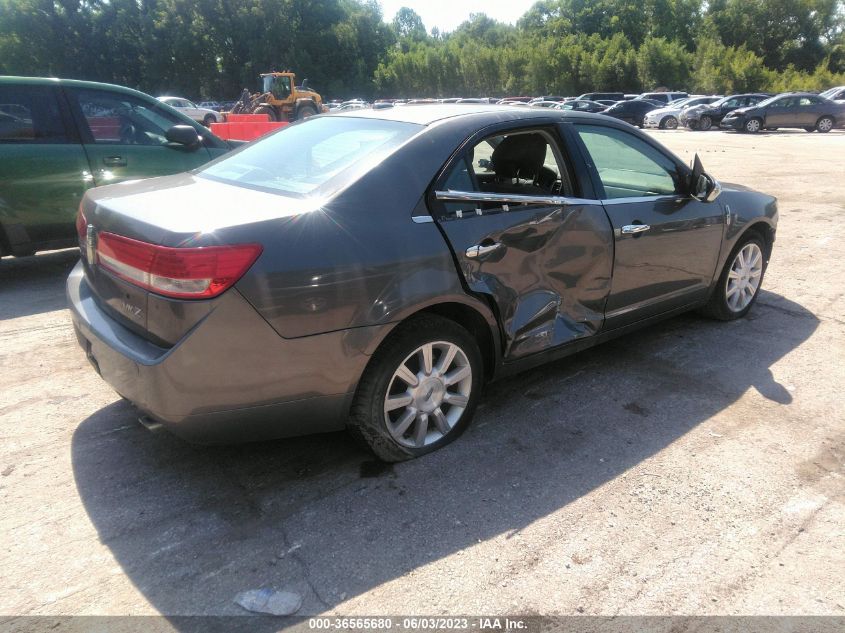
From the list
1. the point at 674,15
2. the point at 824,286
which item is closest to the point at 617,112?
the point at 824,286

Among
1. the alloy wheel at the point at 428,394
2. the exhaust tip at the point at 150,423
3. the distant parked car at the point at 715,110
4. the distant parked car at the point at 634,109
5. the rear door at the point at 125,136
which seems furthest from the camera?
the distant parked car at the point at 634,109

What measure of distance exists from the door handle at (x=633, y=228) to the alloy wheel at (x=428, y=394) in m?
1.31

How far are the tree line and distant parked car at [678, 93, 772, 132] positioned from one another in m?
25.2

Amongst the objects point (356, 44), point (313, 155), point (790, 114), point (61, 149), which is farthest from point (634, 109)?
point (356, 44)

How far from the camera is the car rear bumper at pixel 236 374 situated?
243 cm

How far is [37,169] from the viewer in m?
5.49

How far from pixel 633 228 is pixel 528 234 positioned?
2.81 ft

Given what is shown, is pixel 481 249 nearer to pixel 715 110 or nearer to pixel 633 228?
pixel 633 228

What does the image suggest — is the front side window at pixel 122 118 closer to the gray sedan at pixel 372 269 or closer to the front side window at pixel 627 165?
the gray sedan at pixel 372 269

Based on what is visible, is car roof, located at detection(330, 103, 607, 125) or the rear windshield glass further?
car roof, located at detection(330, 103, 607, 125)

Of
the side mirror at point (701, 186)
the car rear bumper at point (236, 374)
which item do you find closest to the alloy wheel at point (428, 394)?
the car rear bumper at point (236, 374)

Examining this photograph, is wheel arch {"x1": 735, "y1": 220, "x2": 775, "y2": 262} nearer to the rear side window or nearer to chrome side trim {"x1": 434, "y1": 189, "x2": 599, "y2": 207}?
chrome side trim {"x1": 434, "y1": 189, "x2": 599, "y2": 207}

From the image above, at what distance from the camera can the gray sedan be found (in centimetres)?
247

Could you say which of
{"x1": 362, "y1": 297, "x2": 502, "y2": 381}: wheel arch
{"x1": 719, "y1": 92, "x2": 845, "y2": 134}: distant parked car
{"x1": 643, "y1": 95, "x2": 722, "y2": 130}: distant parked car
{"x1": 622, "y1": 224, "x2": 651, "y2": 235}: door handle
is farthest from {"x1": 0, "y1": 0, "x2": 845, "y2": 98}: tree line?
{"x1": 362, "y1": 297, "x2": 502, "y2": 381}: wheel arch
